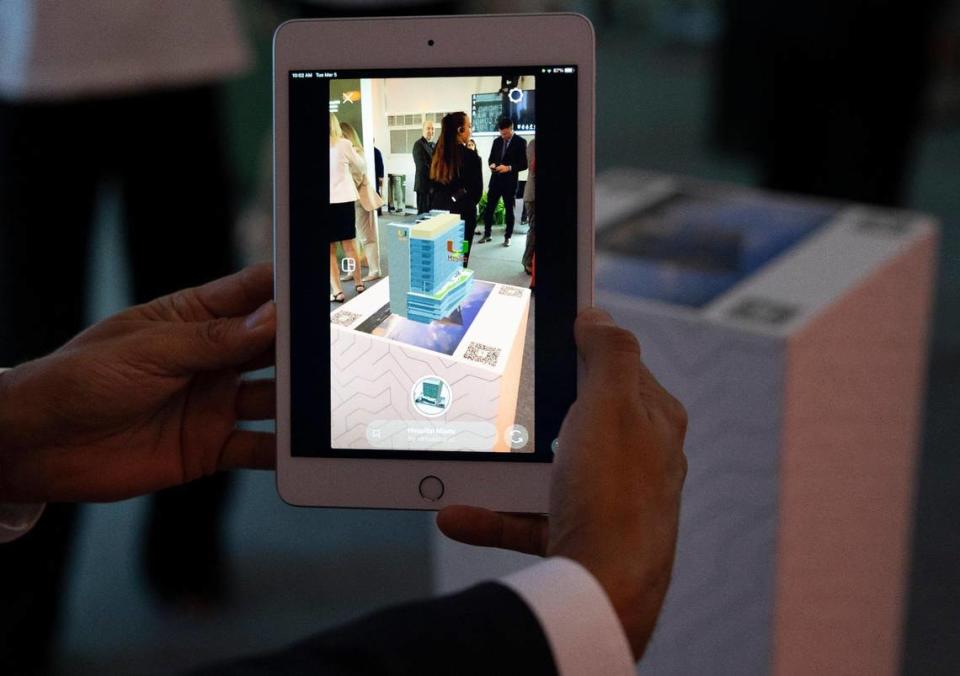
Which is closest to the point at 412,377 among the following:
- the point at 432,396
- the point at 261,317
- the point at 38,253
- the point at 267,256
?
the point at 432,396

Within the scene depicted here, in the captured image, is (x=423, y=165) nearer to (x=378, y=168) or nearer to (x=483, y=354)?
(x=378, y=168)

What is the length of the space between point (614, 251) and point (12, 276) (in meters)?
0.87

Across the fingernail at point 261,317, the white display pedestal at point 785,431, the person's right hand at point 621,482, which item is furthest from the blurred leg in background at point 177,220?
the person's right hand at point 621,482

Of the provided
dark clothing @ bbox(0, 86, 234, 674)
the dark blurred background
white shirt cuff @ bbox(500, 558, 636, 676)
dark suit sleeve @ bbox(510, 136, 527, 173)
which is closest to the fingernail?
dark suit sleeve @ bbox(510, 136, 527, 173)

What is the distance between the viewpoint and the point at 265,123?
119 inches

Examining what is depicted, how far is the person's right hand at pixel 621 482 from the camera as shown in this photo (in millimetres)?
642

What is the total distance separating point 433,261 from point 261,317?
0.14 metres

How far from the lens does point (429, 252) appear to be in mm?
809

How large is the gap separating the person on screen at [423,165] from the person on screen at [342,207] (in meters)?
0.04

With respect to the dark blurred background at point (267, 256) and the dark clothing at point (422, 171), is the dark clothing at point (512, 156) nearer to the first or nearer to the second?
the dark clothing at point (422, 171)

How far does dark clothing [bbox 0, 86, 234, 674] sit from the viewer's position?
1.49 metres

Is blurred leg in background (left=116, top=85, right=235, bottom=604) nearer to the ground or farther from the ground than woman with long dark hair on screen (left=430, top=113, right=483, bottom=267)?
nearer to the ground

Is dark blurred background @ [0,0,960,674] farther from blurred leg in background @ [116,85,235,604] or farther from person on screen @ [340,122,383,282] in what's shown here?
person on screen @ [340,122,383,282]

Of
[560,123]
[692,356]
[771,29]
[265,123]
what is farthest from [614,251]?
[265,123]
